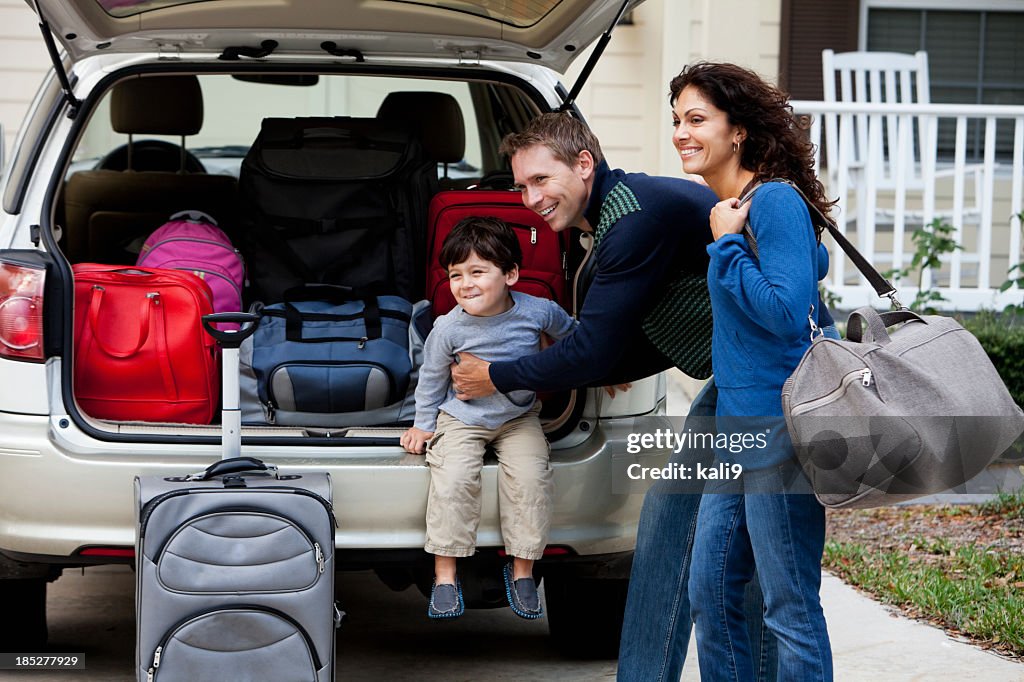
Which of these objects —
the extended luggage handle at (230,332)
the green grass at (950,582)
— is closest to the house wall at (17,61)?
the green grass at (950,582)

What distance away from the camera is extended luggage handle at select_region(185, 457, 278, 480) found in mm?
3164

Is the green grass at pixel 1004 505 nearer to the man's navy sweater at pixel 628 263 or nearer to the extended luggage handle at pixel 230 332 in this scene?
the man's navy sweater at pixel 628 263

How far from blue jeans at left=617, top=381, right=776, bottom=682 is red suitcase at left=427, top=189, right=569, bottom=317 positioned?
808 millimetres

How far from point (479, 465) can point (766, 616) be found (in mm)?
911

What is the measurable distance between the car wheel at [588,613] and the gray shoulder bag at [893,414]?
1323mm

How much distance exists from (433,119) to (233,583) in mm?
2265

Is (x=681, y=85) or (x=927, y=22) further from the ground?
(x=927, y=22)

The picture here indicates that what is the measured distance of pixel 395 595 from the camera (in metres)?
4.83

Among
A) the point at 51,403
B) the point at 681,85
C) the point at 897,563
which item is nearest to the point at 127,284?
the point at 51,403

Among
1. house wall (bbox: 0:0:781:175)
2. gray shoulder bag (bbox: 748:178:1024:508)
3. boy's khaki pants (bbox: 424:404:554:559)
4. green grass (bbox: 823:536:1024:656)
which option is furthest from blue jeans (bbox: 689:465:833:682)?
house wall (bbox: 0:0:781:175)

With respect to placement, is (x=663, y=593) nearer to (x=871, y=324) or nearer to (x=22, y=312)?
(x=871, y=324)

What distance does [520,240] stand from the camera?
3.79 m

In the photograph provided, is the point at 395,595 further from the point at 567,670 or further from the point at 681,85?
the point at 681,85

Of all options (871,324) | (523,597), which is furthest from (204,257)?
(871,324)
